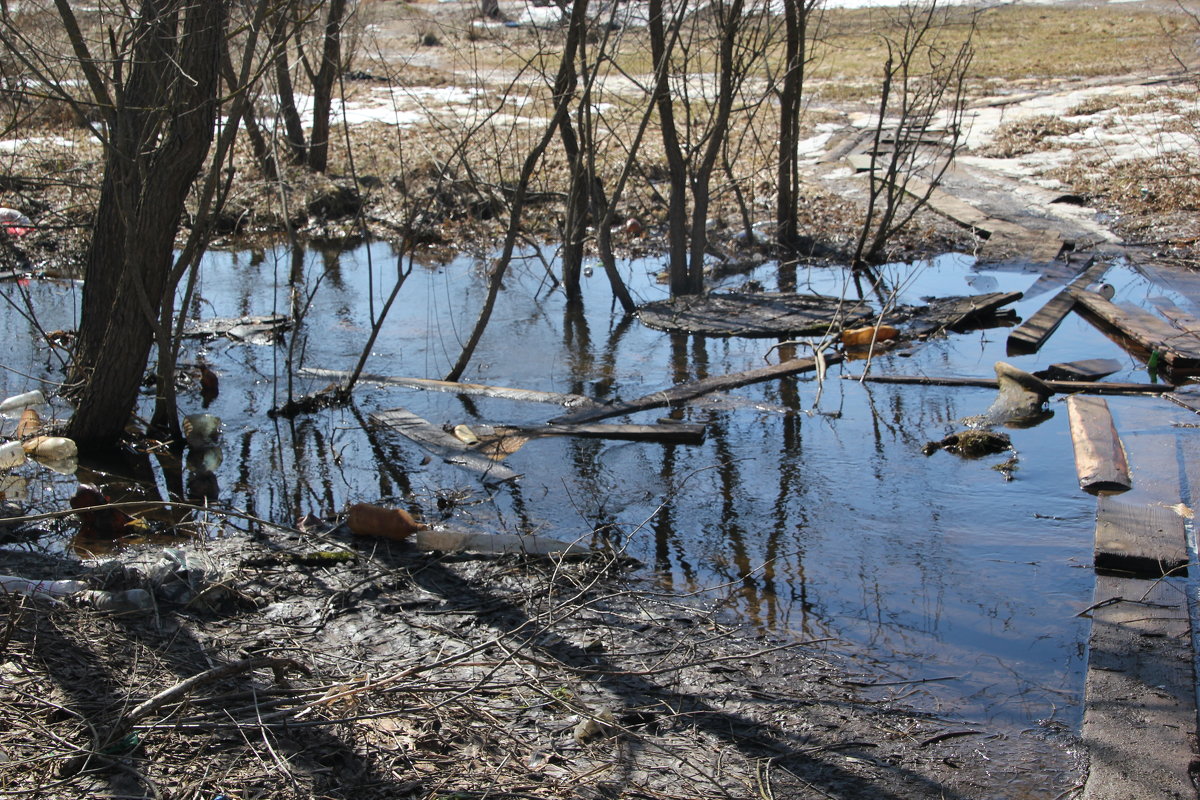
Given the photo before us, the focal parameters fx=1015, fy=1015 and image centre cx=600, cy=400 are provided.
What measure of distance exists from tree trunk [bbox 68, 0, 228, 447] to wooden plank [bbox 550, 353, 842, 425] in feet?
8.99

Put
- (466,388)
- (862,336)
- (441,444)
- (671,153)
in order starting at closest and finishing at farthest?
(441,444), (466,388), (862,336), (671,153)

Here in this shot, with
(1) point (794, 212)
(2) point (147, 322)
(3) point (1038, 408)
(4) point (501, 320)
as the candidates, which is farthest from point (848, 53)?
(2) point (147, 322)

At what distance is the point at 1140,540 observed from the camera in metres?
4.94

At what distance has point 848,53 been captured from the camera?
26.1 m

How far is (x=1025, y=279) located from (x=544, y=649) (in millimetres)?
8117

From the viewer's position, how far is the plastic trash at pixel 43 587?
4.07 meters

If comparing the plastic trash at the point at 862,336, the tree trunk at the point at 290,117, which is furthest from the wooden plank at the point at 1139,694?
the tree trunk at the point at 290,117

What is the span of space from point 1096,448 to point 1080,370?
5.20 feet

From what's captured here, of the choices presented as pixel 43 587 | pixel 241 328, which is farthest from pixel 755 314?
pixel 43 587

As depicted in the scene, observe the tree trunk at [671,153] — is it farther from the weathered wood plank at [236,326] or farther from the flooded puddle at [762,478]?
the weathered wood plank at [236,326]

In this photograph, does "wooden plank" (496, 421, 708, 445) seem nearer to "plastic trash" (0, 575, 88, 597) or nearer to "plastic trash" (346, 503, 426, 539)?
"plastic trash" (346, 503, 426, 539)

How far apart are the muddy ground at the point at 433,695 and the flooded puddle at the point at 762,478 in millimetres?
327

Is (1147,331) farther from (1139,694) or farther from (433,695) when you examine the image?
(433,695)

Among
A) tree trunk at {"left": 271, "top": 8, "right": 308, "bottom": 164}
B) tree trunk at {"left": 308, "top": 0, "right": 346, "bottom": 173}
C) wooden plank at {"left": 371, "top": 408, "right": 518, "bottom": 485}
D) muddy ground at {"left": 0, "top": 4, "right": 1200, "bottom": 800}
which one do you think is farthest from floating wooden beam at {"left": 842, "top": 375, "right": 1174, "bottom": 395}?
tree trunk at {"left": 271, "top": 8, "right": 308, "bottom": 164}
